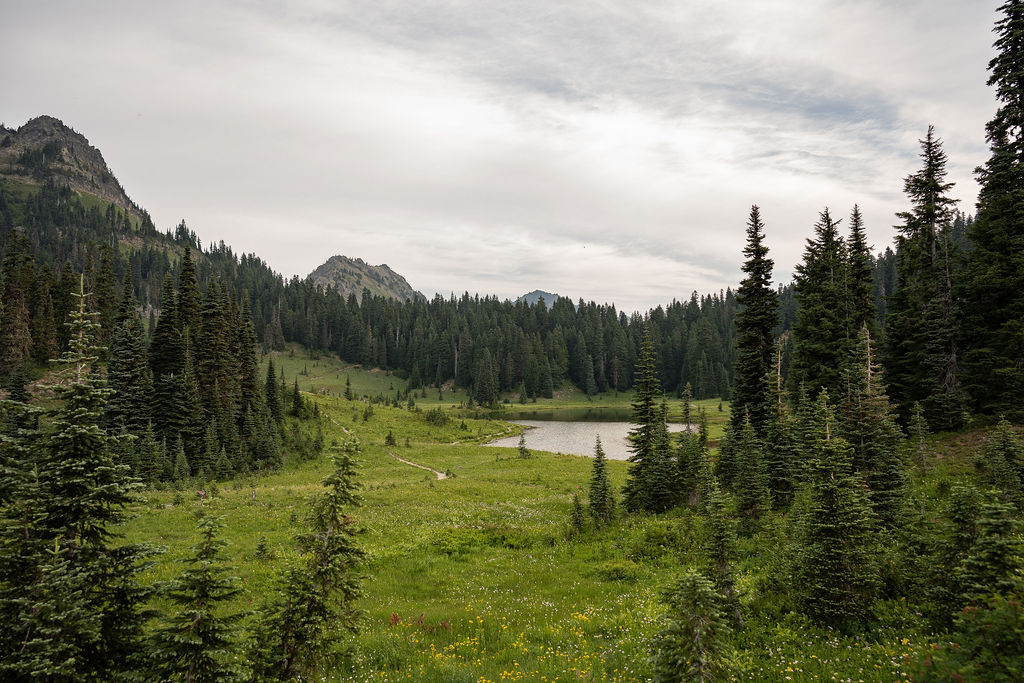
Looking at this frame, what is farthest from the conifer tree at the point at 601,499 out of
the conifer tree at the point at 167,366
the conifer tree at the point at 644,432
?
the conifer tree at the point at 167,366

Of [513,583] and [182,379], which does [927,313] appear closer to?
[513,583]

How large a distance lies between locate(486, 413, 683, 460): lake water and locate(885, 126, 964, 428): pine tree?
110 feet

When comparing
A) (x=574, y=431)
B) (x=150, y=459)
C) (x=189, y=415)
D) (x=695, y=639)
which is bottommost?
(x=574, y=431)

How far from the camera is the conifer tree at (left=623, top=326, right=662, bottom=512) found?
29781 mm

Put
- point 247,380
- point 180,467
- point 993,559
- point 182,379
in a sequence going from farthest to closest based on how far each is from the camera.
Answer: point 247,380, point 182,379, point 180,467, point 993,559

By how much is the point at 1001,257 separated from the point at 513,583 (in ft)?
113

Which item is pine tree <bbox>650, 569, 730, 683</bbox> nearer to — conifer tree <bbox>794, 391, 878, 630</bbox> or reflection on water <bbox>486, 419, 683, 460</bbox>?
conifer tree <bbox>794, 391, 878, 630</bbox>

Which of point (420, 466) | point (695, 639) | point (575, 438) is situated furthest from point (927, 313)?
point (575, 438)

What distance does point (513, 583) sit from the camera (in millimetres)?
18234

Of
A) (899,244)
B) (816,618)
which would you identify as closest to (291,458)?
(816,618)

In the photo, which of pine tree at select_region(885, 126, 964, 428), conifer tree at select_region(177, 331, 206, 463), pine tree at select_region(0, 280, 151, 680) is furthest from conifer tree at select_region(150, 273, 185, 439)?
pine tree at select_region(885, 126, 964, 428)

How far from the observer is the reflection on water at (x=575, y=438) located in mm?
75375

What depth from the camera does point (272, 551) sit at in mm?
20984

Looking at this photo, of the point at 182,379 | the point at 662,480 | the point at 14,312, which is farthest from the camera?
the point at 14,312
